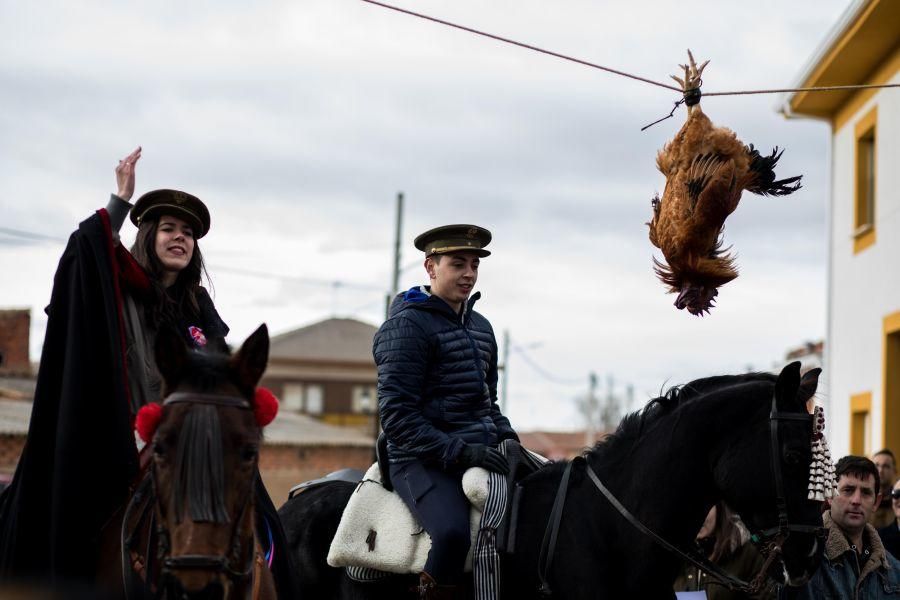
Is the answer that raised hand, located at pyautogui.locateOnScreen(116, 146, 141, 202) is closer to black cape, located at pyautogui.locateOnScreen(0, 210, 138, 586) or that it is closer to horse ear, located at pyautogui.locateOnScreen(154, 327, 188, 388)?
black cape, located at pyautogui.locateOnScreen(0, 210, 138, 586)

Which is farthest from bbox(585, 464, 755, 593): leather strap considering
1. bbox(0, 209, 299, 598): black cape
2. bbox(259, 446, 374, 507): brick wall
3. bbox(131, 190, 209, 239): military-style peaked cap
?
bbox(259, 446, 374, 507): brick wall

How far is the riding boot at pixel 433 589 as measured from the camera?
571 cm

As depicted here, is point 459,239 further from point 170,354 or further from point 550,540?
point 170,354

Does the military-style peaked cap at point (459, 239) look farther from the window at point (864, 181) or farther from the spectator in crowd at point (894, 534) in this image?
the window at point (864, 181)

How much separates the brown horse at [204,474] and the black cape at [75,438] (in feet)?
1.29

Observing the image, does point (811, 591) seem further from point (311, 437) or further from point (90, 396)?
point (311, 437)

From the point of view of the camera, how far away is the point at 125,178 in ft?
17.3

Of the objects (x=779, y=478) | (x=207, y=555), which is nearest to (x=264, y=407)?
(x=207, y=555)

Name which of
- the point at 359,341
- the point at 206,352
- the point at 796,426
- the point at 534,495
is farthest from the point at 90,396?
the point at 359,341

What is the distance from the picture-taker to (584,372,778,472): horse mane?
5.94 metres

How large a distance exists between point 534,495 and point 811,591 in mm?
1547

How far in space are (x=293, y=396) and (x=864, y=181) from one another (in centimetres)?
5535

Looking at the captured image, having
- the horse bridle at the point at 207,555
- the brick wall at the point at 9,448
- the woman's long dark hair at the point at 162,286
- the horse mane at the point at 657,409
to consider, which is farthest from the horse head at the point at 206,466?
the brick wall at the point at 9,448

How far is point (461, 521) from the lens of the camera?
5.78 m
